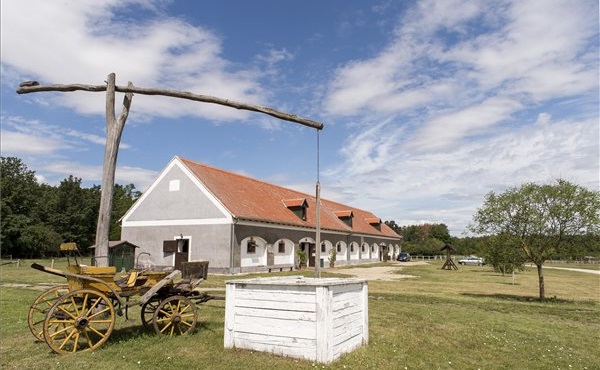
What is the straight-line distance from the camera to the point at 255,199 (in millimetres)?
29719

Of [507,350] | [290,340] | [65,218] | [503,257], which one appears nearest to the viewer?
[290,340]

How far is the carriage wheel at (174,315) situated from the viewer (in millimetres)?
7586

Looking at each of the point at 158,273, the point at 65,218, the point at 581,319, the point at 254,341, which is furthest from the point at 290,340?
the point at 65,218

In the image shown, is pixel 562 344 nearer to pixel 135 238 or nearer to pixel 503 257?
pixel 503 257

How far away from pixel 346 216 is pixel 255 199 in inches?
569

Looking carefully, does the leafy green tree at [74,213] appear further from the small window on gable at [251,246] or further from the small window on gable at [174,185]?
the small window on gable at [251,246]

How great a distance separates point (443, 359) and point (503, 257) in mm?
11568

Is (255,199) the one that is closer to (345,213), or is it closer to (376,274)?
(376,274)

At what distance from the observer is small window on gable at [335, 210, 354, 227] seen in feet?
136

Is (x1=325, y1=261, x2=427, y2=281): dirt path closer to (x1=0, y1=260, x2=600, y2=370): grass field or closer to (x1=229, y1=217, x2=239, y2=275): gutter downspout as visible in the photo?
(x1=229, y1=217, x2=239, y2=275): gutter downspout

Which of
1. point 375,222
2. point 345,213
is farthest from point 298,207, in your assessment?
point 375,222

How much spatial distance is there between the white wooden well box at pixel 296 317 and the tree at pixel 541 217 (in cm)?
1205

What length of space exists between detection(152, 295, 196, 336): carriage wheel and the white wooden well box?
125cm

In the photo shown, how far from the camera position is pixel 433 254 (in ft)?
227
